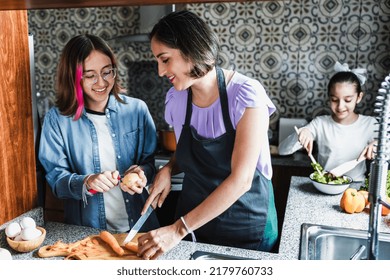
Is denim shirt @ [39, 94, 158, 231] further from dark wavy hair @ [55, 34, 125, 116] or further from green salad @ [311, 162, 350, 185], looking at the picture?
green salad @ [311, 162, 350, 185]

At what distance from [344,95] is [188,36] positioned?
134cm

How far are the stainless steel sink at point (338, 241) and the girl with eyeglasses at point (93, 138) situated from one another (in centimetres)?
55

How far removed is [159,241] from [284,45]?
2079 mm

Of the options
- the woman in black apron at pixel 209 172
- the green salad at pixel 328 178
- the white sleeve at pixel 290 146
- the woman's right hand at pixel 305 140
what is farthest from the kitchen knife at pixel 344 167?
the white sleeve at pixel 290 146

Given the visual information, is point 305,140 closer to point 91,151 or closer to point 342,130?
point 342,130

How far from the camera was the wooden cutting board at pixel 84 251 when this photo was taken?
1.13m

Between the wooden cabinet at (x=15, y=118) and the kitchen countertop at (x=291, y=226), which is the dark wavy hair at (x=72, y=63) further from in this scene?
the kitchen countertop at (x=291, y=226)

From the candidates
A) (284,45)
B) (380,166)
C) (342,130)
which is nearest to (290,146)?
(342,130)

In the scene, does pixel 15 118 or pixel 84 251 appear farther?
pixel 15 118

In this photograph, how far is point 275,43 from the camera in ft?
9.32

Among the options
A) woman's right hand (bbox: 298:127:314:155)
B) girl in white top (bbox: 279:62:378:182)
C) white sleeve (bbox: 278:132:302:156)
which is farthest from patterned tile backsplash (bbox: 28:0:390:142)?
woman's right hand (bbox: 298:127:314:155)

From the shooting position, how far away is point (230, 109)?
50.4 inches
